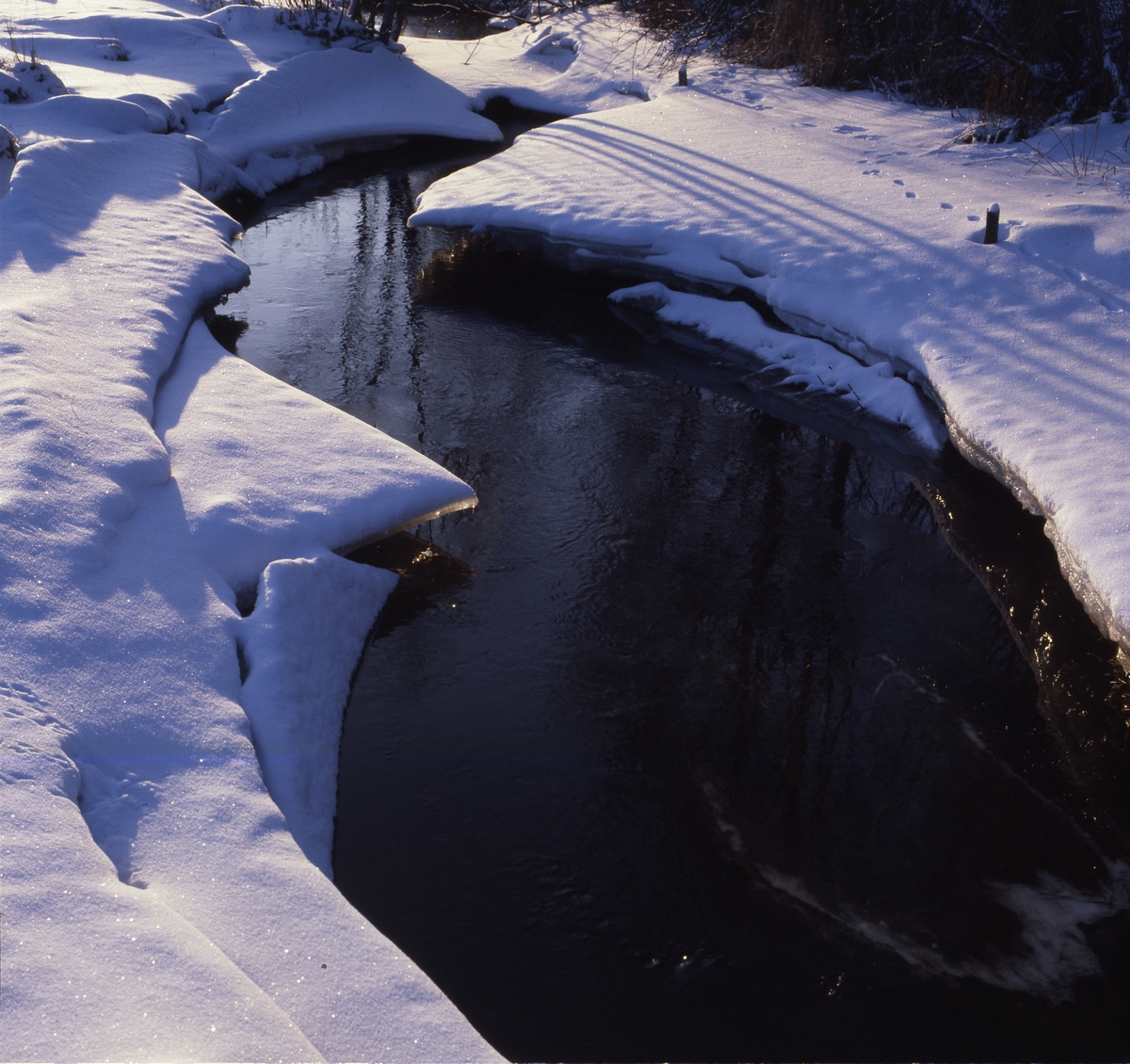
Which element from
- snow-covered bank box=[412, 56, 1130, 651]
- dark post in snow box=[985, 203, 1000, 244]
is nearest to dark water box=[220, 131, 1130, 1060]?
snow-covered bank box=[412, 56, 1130, 651]

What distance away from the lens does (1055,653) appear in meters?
5.52

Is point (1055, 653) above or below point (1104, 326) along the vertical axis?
below

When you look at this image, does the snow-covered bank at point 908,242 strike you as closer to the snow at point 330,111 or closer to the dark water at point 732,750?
the dark water at point 732,750

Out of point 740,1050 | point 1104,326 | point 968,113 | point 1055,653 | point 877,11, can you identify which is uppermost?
point 877,11

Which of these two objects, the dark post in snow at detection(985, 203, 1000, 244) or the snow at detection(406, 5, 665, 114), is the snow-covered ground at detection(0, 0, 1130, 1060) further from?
the snow at detection(406, 5, 665, 114)

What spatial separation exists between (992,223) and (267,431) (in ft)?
20.5

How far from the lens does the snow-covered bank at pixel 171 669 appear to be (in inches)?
115

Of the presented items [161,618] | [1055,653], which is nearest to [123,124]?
[161,618]

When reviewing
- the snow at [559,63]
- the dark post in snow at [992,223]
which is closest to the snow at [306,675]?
the dark post in snow at [992,223]

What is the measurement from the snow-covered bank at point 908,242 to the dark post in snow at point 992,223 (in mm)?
88

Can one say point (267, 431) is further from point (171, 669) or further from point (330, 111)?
point (330, 111)

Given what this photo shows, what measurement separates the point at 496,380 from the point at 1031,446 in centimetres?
424

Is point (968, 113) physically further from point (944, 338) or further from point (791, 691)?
point (791, 691)

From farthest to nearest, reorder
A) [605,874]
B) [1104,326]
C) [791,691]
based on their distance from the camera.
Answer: [1104,326] < [791,691] < [605,874]
